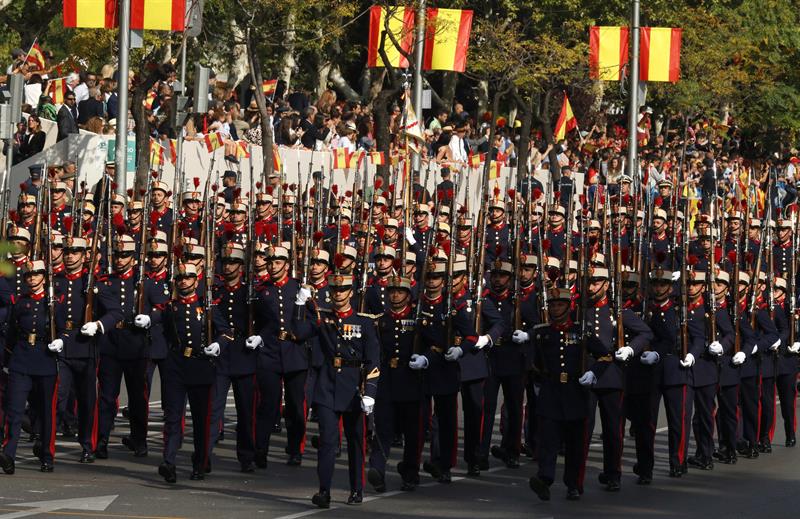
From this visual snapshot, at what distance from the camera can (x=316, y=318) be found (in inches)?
510

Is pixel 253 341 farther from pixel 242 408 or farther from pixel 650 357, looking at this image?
pixel 650 357

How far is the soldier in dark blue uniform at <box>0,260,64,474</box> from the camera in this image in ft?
45.0

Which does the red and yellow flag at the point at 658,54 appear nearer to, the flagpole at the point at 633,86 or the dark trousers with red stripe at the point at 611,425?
the flagpole at the point at 633,86

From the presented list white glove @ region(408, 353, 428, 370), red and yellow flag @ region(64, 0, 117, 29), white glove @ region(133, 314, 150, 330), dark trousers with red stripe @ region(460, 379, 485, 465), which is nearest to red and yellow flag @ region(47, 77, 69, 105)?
red and yellow flag @ region(64, 0, 117, 29)

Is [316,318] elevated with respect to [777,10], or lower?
lower

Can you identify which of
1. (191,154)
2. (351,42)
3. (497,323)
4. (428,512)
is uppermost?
(351,42)

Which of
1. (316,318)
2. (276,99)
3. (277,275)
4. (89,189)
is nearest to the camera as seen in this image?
(316,318)

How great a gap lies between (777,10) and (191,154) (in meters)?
30.3

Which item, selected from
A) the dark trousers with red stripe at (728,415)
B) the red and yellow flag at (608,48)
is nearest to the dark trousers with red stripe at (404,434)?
the dark trousers with red stripe at (728,415)

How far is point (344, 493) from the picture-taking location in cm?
1297

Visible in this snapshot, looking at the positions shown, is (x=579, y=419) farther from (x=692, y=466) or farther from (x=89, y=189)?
(x=89, y=189)

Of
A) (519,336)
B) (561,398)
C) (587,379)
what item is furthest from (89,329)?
(587,379)

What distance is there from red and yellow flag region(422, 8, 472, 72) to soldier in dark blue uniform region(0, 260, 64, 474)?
15.7 meters

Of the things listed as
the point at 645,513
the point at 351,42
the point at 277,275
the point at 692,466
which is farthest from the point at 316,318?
the point at 351,42
